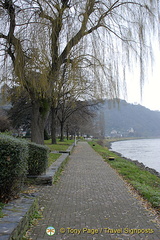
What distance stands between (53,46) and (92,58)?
49.9 inches

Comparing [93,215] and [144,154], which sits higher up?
[93,215]

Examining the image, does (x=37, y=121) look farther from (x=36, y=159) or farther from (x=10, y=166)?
(x=10, y=166)

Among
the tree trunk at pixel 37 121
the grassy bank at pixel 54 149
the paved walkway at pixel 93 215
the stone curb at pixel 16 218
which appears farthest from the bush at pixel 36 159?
the tree trunk at pixel 37 121

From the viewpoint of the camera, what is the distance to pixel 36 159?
606 centimetres

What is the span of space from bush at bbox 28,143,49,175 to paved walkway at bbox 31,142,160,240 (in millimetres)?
565

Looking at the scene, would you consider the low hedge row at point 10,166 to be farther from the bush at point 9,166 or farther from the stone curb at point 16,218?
the stone curb at point 16,218

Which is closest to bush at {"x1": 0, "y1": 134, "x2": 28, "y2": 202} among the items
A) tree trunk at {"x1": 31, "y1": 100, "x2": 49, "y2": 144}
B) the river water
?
tree trunk at {"x1": 31, "y1": 100, "x2": 49, "y2": 144}

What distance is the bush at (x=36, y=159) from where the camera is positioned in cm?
602

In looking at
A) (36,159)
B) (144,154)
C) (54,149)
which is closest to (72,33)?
(36,159)

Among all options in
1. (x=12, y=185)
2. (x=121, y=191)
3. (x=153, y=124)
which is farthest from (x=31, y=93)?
(x=153, y=124)

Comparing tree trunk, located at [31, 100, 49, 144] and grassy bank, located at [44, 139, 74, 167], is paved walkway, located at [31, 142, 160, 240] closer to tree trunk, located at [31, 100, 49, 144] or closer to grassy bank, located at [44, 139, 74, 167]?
grassy bank, located at [44, 139, 74, 167]

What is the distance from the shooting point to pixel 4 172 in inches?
139

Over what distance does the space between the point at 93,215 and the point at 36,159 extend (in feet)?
8.50

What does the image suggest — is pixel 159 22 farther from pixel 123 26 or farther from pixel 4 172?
pixel 4 172
